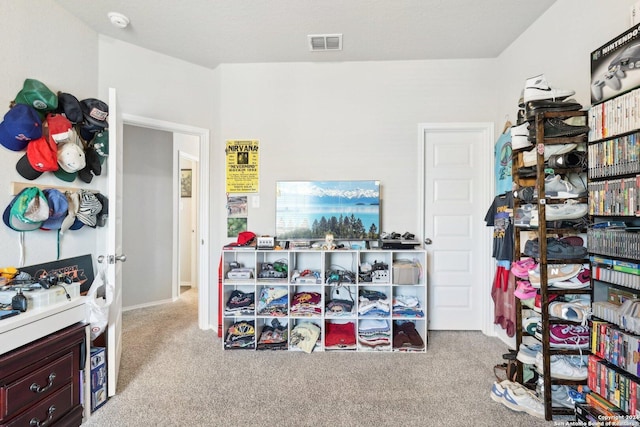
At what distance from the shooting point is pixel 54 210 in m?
1.92

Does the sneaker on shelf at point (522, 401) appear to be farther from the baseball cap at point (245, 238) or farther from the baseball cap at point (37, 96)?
the baseball cap at point (37, 96)

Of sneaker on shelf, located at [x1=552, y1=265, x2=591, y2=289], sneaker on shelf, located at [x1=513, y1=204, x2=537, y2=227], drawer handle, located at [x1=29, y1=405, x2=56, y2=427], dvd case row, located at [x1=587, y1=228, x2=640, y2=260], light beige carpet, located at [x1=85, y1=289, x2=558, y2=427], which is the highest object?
sneaker on shelf, located at [x1=513, y1=204, x2=537, y2=227]

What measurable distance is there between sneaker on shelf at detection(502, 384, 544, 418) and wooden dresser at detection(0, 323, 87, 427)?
8.36ft

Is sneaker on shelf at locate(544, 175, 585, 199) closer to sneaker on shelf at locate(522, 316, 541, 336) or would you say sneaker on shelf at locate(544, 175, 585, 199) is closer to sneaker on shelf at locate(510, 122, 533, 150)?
sneaker on shelf at locate(510, 122, 533, 150)

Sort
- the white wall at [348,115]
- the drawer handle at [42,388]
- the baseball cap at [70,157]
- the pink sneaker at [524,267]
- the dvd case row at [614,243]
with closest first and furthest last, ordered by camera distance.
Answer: the dvd case row at [614,243] → the drawer handle at [42,388] → the pink sneaker at [524,267] → the baseball cap at [70,157] → the white wall at [348,115]

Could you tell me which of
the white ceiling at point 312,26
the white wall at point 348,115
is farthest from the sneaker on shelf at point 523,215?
the white ceiling at point 312,26

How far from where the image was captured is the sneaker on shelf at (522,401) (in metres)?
1.72

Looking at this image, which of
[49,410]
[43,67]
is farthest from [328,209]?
[43,67]

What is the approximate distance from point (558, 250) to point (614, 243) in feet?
0.90

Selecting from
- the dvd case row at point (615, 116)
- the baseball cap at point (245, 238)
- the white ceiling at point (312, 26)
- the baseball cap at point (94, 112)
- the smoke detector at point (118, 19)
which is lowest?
the baseball cap at point (245, 238)

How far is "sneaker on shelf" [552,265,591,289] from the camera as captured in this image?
1.67m

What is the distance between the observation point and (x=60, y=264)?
2047mm

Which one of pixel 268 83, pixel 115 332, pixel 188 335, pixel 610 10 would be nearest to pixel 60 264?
pixel 115 332

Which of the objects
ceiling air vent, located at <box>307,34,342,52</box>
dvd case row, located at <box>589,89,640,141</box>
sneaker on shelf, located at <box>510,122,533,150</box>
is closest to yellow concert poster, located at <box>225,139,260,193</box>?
ceiling air vent, located at <box>307,34,342,52</box>
